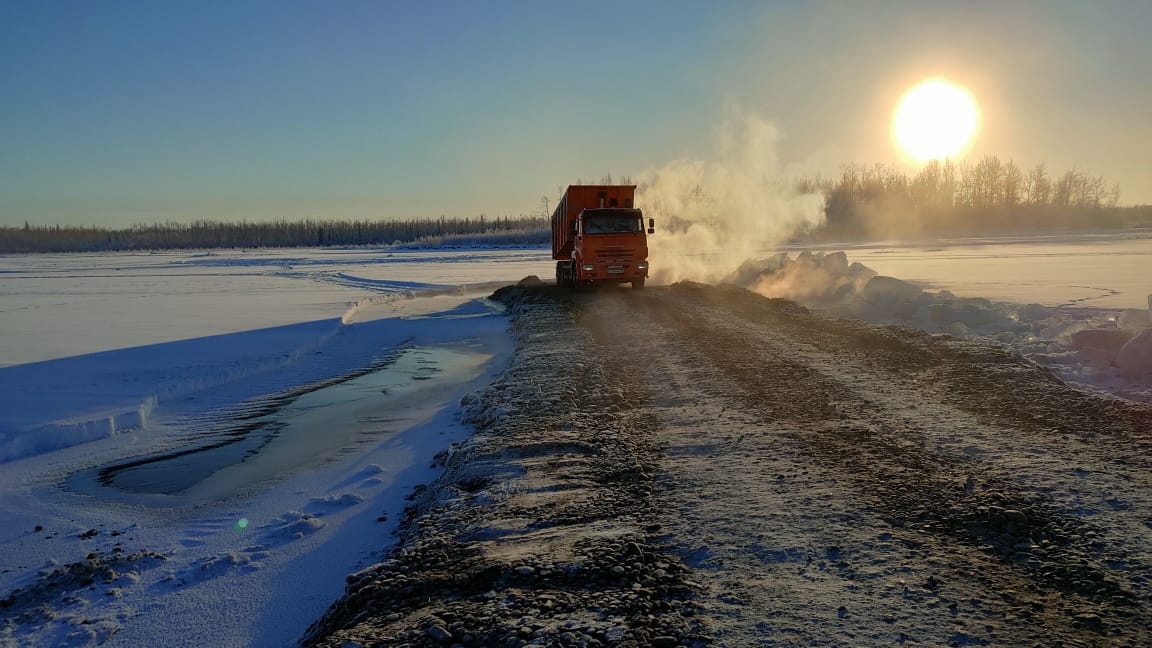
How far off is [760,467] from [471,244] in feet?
339

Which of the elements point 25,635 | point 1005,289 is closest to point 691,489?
point 25,635

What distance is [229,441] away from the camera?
8.16 m

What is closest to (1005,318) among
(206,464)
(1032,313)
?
(1032,313)

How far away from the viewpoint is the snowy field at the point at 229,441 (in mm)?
4371

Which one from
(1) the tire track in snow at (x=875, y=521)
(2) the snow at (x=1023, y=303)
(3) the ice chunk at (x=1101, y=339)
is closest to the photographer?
(1) the tire track in snow at (x=875, y=521)

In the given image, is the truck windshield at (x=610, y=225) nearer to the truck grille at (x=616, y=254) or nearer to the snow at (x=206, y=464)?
the truck grille at (x=616, y=254)

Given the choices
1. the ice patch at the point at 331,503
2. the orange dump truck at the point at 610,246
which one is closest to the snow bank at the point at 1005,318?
the orange dump truck at the point at 610,246

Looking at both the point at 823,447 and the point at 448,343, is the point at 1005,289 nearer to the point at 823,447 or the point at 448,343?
the point at 448,343

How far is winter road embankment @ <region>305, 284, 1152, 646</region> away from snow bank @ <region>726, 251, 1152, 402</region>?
5.12 ft

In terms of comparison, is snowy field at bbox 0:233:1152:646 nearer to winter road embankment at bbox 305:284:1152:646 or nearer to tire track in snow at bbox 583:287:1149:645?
winter road embankment at bbox 305:284:1152:646

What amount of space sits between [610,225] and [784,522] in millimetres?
18400

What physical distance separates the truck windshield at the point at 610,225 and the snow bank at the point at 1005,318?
217 inches

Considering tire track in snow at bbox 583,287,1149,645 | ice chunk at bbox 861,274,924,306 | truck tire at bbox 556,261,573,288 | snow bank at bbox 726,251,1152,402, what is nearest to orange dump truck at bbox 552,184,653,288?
truck tire at bbox 556,261,573,288

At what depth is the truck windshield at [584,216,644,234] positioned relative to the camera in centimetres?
2228
